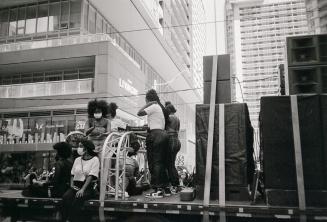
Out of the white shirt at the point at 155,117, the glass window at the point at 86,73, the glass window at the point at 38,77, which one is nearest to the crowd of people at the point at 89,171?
the white shirt at the point at 155,117

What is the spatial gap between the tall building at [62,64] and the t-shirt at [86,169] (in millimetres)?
14731

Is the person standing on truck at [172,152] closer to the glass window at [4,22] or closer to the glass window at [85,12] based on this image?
the glass window at [85,12]

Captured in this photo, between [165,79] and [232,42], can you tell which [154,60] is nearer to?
[165,79]

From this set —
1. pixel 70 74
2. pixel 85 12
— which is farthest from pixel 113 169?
pixel 85 12

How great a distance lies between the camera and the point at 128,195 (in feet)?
19.0

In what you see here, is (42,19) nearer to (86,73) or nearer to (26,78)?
(26,78)

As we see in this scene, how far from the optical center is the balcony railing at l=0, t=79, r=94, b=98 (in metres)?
22.5

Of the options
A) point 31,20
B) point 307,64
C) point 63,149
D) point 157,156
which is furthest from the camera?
point 31,20

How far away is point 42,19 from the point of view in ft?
85.9

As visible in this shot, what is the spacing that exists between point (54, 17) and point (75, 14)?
200cm

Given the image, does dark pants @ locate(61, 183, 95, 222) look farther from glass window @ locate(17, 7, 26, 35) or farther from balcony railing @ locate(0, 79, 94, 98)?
glass window @ locate(17, 7, 26, 35)

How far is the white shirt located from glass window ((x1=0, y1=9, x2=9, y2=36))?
2520 centimetres

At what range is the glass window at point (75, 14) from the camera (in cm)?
2498

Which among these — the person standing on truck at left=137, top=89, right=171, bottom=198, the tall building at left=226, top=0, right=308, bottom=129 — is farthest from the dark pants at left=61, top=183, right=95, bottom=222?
the tall building at left=226, top=0, right=308, bottom=129
